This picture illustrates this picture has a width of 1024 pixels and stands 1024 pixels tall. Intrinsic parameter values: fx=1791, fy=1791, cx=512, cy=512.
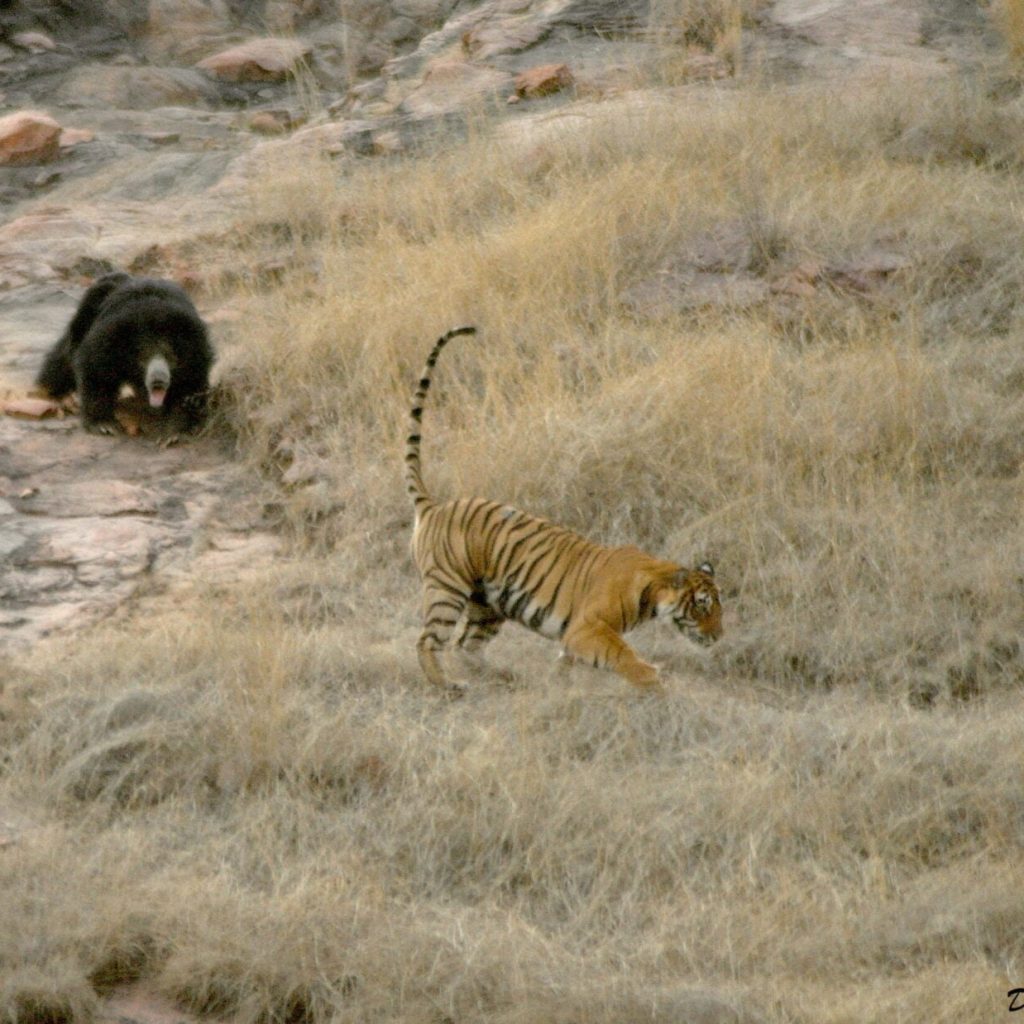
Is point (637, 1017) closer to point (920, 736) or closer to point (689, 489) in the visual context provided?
point (920, 736)

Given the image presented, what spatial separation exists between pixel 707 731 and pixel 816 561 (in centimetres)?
134

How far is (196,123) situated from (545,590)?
9340 mm

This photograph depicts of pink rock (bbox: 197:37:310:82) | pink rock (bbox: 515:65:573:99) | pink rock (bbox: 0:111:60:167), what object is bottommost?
pink rock (bbox: 0:111:60:167)

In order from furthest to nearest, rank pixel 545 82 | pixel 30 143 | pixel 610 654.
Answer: pixel 30 143
pixel 545 82
pixel 610 654

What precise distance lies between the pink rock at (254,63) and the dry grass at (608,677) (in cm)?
521

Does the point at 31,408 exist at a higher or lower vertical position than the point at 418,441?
lower

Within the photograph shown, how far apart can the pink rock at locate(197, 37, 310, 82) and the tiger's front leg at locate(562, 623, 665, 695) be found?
34.8ft

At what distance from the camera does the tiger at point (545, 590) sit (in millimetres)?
6094

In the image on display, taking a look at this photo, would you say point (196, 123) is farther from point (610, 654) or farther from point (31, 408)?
point (610, 654)

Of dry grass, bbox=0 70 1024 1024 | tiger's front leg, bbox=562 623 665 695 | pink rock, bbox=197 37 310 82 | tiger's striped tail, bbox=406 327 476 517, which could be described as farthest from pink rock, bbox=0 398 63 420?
pink rock, bbox=197 37 310 82

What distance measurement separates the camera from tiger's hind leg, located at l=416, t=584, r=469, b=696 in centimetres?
624

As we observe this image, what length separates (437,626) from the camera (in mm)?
6320

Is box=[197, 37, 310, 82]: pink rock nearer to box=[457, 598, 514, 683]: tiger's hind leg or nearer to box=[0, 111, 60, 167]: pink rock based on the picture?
box=[0, 111, 60, 167]: pink rock

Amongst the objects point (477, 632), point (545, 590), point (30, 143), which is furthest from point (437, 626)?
point (30, 143)
